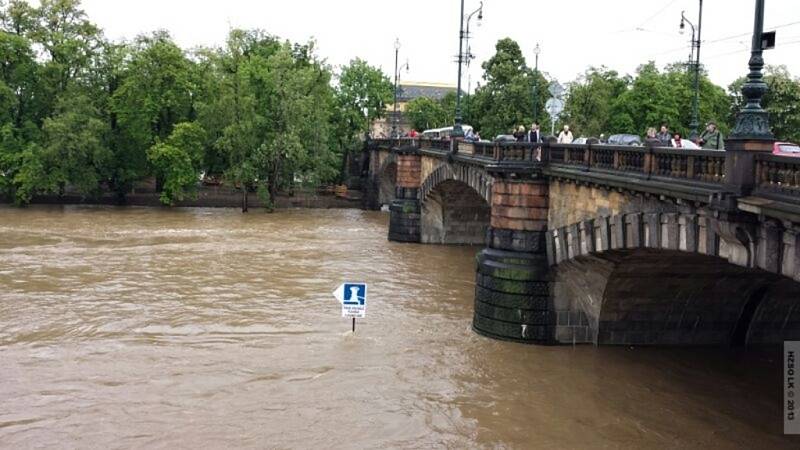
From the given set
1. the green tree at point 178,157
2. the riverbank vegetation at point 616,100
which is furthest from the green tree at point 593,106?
the green tree at point 178,157

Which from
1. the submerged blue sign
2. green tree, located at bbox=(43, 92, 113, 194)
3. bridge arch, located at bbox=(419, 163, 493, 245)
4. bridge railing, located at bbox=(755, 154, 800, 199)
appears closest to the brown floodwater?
the submerged blue sign

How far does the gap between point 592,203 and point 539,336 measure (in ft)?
13.1

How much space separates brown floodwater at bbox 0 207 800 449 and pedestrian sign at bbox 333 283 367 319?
2.68 ft

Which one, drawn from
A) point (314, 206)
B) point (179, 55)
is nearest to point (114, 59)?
point (179, 55)

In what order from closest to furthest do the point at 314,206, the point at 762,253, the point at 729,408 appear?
the point at 762,253, the point at 729,408, the point at 314,206

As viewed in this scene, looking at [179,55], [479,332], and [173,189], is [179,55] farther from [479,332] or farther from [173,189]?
[479,332]

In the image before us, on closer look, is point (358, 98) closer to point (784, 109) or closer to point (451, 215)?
point (451, 215)

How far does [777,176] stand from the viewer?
11.2 metres

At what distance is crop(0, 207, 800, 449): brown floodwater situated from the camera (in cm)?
1448

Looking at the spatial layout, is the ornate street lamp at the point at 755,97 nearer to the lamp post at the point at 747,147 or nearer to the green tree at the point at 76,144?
the lamp post at the point at 747,147

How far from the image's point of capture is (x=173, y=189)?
55781 mm

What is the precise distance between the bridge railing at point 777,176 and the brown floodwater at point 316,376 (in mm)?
5295

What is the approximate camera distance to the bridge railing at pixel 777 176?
10.8 meters

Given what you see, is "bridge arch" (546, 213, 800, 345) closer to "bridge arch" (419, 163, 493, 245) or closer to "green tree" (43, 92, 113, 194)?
"bridge arch" (419, 163, 493, 245)
